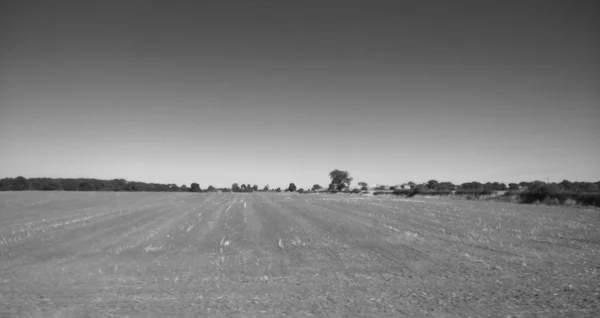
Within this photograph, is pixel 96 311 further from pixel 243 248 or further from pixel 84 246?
pixel 84 246

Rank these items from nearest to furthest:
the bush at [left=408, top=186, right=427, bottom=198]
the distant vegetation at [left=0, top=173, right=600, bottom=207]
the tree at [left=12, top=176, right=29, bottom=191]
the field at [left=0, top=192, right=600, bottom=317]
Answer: the field at [left=0, top=192, right=600, bottom=317]
the distant vegetation at [left=0, top=173, right=600, bottom=207]
the tree at [left=12, top=176, right=29, bottom=191]
the bush at [left=408, top=186, right=427, bottom=198]

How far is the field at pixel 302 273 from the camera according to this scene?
364 inches

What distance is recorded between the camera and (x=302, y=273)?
13.1 m

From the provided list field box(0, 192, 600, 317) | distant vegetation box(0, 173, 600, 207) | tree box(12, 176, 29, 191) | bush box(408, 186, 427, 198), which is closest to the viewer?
field box(0, 192, 600, 317)

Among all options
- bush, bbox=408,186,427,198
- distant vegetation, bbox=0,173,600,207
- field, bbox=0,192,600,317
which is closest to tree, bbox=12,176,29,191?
distant vegetation, bbox=0,173,600,207

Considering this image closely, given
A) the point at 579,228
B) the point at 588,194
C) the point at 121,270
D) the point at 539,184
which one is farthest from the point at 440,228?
the point at 539,184

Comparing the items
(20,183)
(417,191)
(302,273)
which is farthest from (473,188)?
(20,183)

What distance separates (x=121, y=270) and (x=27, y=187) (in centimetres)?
13392

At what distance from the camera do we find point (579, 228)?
2388 centimetres

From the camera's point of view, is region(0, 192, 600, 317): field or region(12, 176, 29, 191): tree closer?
region(0, 192, 600, 317): field

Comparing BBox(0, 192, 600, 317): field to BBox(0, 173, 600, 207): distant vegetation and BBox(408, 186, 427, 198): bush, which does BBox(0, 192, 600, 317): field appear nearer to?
BBox(0, 173, 600, 207): distant vegetation

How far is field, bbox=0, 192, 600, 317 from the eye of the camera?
924 centimetres


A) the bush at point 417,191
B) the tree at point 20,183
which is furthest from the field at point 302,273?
the tree at point 20,183

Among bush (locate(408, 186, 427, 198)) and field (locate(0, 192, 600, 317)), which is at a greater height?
bush (locate(408, 186, 427, 198))
